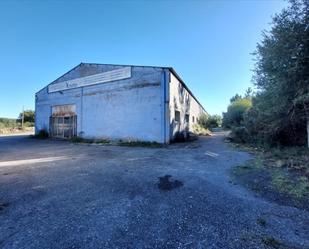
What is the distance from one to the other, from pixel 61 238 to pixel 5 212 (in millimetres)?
1423

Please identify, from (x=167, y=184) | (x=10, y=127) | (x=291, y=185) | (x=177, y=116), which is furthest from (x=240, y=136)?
(x=10, y=127)

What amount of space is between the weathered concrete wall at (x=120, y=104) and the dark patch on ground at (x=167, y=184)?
22.4 ft

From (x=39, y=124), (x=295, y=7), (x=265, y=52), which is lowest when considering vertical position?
(x=39, y=124)

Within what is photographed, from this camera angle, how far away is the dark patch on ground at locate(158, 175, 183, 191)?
12.8 feet

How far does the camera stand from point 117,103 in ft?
42.9

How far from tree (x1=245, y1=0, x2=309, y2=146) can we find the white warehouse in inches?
207

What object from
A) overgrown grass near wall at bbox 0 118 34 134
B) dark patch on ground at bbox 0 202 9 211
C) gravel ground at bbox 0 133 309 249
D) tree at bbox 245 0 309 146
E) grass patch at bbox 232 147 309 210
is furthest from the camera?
overgrown grass near wall at bbox 0 118 34 134

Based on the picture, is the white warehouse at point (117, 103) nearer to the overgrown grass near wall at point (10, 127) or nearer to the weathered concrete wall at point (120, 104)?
the weathered concrete wall at point (120, 104)

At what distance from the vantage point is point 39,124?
18594 mm

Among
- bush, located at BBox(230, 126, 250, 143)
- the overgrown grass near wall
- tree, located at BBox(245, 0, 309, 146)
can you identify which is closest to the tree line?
tree, located at BBox(245, 0, 309, 146)

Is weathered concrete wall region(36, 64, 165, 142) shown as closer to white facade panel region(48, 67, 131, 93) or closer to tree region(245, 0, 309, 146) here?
white facade panel region(48, 67, 131, 93)

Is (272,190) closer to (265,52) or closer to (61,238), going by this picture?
(61,238)

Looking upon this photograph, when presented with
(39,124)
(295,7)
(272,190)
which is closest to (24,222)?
(272,190)

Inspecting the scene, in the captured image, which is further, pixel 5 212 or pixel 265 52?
pixel 265 52
